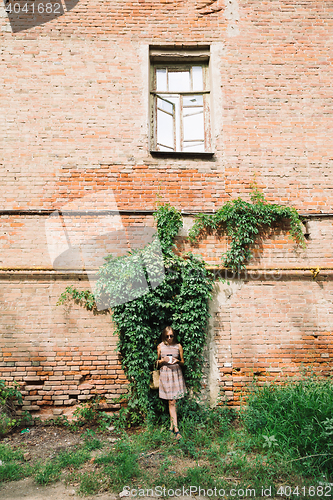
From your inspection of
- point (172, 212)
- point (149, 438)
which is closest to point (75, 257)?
point (172, 212)

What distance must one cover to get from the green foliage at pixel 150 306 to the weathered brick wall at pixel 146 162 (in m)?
0.30

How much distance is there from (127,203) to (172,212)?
0.78 meters

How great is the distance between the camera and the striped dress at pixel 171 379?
4156 mm

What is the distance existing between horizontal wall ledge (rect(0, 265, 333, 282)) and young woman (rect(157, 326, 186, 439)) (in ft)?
4.18

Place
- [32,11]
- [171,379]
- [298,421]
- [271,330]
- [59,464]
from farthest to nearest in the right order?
[32,11] → [271,330] → [171,379] → [298,421] → [59,464]

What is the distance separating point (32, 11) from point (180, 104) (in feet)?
10.3

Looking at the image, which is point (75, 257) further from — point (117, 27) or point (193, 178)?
point (117, 27)

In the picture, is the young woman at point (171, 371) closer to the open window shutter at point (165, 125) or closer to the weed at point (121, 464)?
the weed at point (121, 464)

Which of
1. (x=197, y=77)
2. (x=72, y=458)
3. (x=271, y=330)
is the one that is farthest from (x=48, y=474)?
Result: (x=197, y=77)

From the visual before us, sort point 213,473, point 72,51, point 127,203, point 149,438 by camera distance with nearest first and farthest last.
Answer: point 213,473 → point 149,438 → point 127,203 → point 72,51

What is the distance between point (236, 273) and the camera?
486cm

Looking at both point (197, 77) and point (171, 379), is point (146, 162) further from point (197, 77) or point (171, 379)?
point (171, 379)

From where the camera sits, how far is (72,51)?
5.29 meters

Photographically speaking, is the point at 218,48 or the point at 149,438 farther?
the point at 218,48
